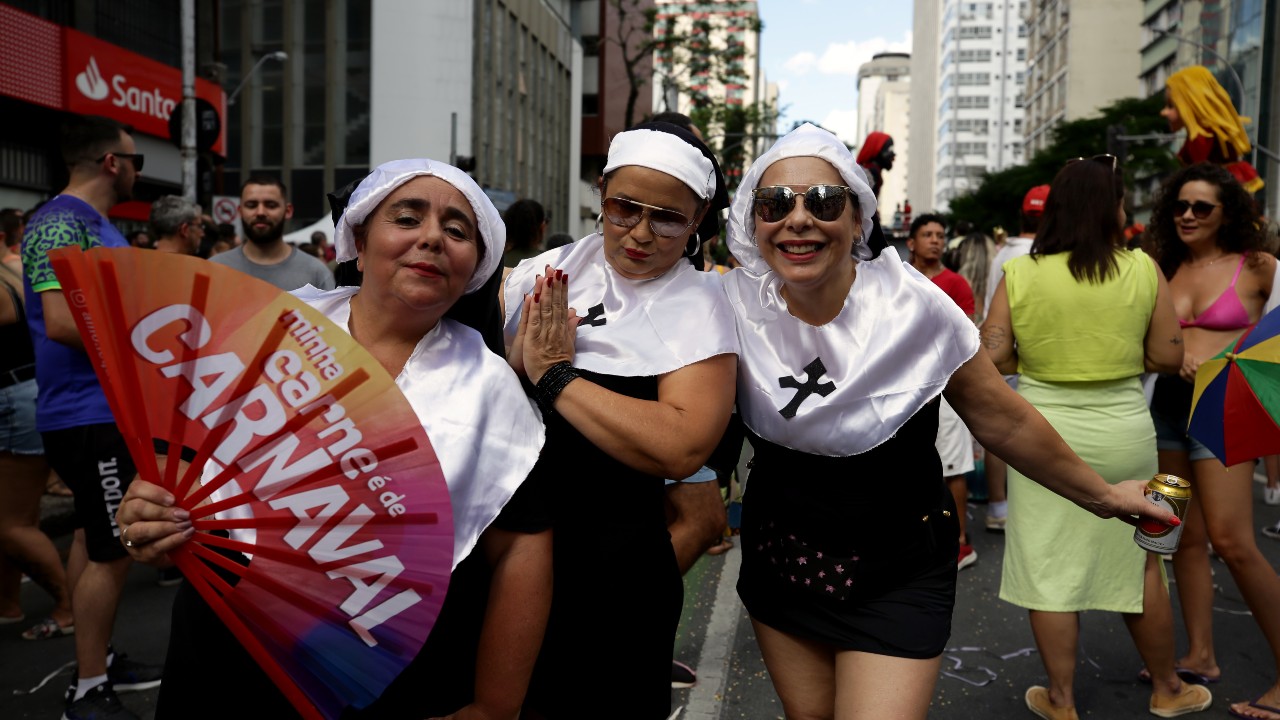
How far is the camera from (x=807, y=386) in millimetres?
2688

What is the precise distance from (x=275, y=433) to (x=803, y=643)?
155 cm

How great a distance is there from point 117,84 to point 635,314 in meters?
20.7

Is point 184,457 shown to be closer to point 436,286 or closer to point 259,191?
point 436,286

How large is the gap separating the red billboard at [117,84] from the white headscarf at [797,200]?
16.2 m

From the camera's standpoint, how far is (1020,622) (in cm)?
556

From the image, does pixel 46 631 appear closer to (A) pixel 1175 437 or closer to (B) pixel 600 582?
(B) pixel 600 582

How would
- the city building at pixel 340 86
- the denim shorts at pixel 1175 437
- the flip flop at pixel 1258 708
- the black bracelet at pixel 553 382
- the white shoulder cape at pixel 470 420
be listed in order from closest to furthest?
the white shoulder cape at pixel 470 420 → the black bracelet at pixel 553 382 → the flip flop at pixel 1258 708 → the denim shorts at pixel 1175 437 → the city building at pixel 340 86

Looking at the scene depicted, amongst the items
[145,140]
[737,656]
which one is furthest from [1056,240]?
[145,140]

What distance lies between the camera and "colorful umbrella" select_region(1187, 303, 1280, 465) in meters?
3.49

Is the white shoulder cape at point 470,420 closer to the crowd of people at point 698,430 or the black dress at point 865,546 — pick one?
the crowd of people at point 698,430

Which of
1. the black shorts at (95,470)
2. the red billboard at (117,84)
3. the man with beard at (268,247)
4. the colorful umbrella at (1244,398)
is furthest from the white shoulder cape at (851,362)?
the red billboard at (117,84)

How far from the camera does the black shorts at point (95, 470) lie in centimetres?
420

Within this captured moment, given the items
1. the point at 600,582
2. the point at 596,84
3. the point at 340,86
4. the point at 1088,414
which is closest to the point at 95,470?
the point at 600,582

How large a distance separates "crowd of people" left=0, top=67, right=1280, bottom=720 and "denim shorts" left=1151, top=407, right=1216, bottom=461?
47 centimetres
